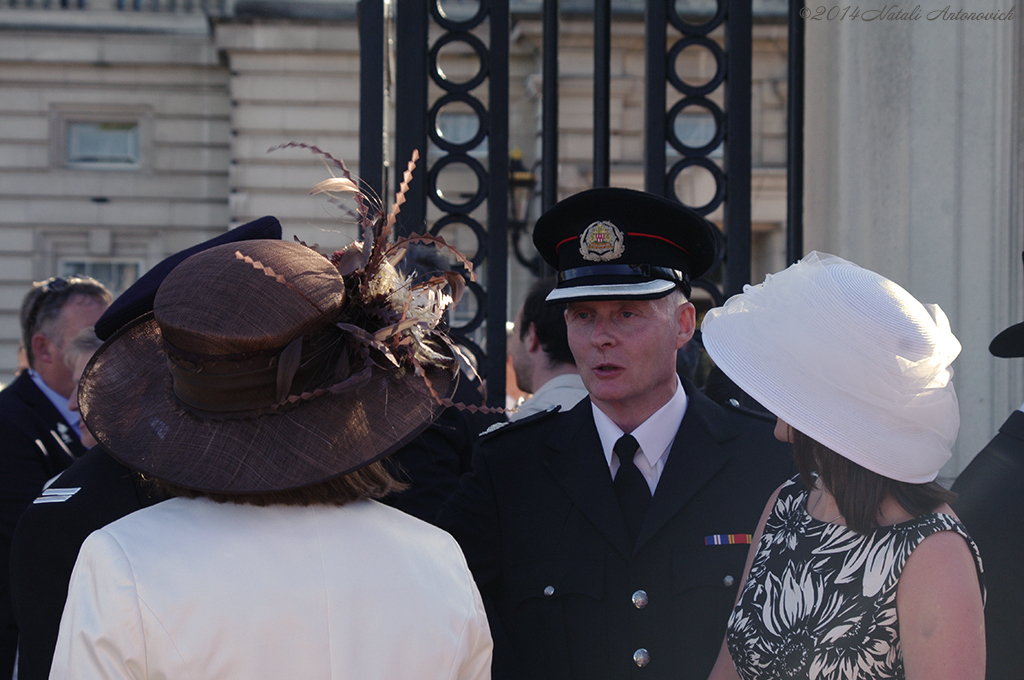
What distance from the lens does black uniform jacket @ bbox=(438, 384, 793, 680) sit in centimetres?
210

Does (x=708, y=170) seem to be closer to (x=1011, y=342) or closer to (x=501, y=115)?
(x=501, y=115)

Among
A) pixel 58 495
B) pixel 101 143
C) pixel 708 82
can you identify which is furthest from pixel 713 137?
pixel 101 143

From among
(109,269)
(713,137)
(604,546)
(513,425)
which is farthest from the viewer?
(109,269)

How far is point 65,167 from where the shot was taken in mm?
14664

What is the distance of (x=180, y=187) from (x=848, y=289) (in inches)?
565

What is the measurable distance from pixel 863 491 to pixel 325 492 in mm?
942

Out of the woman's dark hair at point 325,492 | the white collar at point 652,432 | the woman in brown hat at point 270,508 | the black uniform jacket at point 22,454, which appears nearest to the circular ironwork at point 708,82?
the white collar at point 652,432

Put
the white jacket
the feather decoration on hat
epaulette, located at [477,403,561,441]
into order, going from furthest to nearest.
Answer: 1. epaulette, located at [477,403,561,441]
2. the feather decoration on hat
3. the white jacket

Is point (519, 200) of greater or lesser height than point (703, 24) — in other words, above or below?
below

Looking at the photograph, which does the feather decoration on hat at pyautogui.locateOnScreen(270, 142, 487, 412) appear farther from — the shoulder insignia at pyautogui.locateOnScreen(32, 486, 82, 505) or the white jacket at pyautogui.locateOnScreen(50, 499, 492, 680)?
the shoulder insignia at pyautogui.locateOnScreen(32, 486, 82, 505)

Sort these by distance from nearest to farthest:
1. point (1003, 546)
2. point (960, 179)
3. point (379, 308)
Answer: point (379, 308)
point (1003, 546)
point (960, 179)

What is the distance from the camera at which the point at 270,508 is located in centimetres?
129

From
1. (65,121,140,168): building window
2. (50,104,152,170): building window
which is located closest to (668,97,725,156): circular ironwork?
(50,104,152,170): building window

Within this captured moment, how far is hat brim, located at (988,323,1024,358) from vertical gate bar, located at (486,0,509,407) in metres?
1.61
